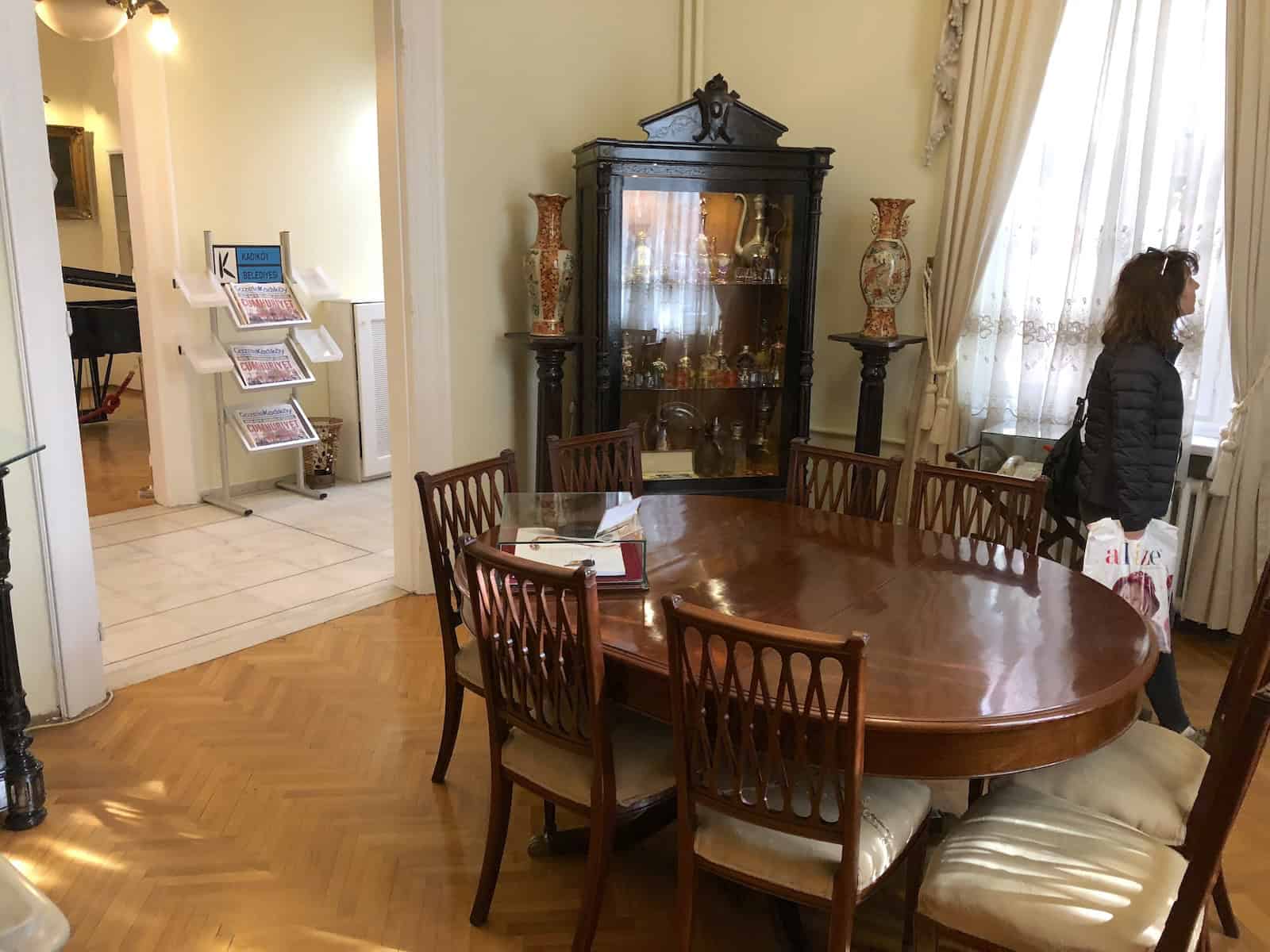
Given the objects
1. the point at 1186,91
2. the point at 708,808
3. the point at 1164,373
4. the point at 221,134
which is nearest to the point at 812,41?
the point at 1186,91

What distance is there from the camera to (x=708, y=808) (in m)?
1.84

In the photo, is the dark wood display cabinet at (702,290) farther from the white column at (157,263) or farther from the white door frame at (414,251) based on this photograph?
the white column at (157,263)

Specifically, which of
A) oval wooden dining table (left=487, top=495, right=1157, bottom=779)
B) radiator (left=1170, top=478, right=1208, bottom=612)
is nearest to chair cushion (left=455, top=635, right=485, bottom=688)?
oval wooden dining table (left=487, top=495, right=1157, bottom=779)

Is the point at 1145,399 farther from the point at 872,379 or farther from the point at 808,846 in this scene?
the point at 808,846

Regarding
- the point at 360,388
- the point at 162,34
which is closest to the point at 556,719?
the point at 360,388

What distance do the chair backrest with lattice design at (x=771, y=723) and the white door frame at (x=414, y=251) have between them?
2.39 meters

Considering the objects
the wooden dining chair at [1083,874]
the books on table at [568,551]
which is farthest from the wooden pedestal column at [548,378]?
the wooden dining chair at [1083,874]

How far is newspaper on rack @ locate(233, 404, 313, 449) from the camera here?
17.2 ft

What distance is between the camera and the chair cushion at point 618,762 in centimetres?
202

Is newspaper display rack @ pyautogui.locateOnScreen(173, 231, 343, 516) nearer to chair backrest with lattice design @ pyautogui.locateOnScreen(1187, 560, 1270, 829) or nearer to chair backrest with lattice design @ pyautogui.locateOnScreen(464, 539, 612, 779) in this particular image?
chair backrest with lattice design @ pyautogui.locateOnScreen(464, 539, 612, 779)

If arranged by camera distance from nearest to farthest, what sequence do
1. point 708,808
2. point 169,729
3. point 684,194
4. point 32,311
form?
point 708,808 < point 32,311 < point 169,729 < point 684,194

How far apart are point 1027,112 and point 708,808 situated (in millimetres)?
3046

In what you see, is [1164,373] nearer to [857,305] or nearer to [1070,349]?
[1070,349]

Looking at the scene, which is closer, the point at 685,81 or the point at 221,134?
the point at 685,81
